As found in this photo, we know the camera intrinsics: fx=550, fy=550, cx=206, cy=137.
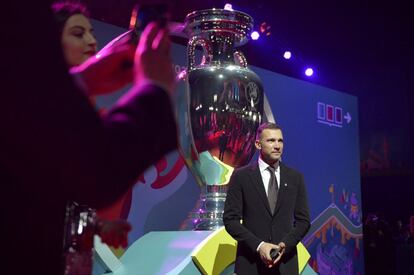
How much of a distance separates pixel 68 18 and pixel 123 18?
7.47ft

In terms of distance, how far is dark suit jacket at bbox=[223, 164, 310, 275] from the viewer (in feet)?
6.48

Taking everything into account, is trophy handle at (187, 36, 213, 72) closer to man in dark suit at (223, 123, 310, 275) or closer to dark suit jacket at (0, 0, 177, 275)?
man in dark suit at (223, 123, 310, 275)

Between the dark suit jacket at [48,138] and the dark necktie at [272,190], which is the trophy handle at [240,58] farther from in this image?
the dark suit jacket at [48,138]

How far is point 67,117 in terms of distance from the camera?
536 mm

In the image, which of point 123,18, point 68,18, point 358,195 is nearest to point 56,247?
point 68,18

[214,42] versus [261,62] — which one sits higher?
[261,62]

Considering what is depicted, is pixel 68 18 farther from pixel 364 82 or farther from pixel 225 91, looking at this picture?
pixel 364 82

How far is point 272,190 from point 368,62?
13.0ft

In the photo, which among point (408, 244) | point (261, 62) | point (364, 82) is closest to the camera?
point (261, 62)

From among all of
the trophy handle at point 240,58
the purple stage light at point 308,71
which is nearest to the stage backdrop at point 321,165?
the purple stage light at point 308,71

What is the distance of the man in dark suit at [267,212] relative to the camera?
1969 mm

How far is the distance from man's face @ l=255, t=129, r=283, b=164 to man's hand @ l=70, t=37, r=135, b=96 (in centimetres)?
137

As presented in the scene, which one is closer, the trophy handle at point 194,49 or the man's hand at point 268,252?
the man's hand at point 268,252

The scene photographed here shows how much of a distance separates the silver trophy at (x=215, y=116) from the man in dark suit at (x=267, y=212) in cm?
36
